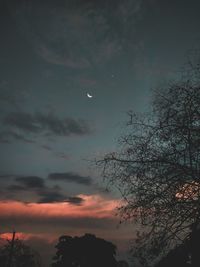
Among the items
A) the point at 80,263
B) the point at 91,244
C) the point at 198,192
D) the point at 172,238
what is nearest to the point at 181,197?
the point at 198,192

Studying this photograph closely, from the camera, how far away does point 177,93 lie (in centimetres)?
1200

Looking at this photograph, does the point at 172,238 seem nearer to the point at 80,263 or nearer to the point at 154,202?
the point at 154,202

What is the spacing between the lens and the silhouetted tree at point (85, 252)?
3503 centimetres

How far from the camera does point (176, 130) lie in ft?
36.7

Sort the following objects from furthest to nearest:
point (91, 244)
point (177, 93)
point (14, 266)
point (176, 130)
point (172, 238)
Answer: point (14, 266) < point (91, 244) < point (177, 93) < point (176, 130) < point (172, 238)

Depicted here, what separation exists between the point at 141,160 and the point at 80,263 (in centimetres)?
2625

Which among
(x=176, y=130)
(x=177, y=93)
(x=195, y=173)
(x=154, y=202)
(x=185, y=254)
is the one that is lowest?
(x=185, y=254)

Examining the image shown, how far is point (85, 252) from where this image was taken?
36688 mm

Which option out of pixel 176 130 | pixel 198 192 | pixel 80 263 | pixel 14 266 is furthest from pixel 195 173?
pixel 14 266

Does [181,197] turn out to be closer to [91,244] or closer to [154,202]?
[154,202]

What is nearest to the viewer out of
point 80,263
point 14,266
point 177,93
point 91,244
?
point 177,93

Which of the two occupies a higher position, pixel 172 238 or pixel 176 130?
pixel 176 130

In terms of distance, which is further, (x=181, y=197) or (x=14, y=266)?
(x=14, y=266)

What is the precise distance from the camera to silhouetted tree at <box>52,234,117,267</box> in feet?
115
